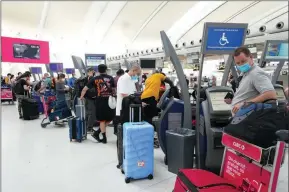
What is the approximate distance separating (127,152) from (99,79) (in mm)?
1998

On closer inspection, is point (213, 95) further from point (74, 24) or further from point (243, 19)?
point (243, 19)

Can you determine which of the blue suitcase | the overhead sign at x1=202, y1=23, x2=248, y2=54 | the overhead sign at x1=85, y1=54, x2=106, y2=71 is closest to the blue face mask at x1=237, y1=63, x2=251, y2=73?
the overhead sign at x1=202, y1=23, x2=248, y2=54

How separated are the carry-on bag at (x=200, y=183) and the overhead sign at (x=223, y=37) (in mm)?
1458

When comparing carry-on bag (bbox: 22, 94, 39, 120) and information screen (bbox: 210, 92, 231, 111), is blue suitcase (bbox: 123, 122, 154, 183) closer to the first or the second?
information screen (bbox: 210, 92, 231, 111)

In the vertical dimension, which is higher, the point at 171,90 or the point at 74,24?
the point at 74,24

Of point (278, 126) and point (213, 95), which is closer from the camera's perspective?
point (278, 126)

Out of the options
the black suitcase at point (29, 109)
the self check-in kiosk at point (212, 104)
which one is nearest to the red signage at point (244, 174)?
the self check-in kiosk at point (212, 104)

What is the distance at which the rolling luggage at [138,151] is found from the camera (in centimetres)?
269

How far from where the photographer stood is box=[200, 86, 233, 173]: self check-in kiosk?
8.29 feet

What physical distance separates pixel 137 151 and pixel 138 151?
0.01 meters

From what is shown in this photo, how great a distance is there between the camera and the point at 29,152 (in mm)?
3906

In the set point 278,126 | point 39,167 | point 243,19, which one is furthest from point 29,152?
point 243,19

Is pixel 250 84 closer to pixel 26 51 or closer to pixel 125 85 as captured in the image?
pixel 125 85

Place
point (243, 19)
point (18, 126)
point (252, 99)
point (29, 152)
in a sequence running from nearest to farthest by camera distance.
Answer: point (252, 99)
point (29, 152)
point (18, 126)
point (243, 19)
